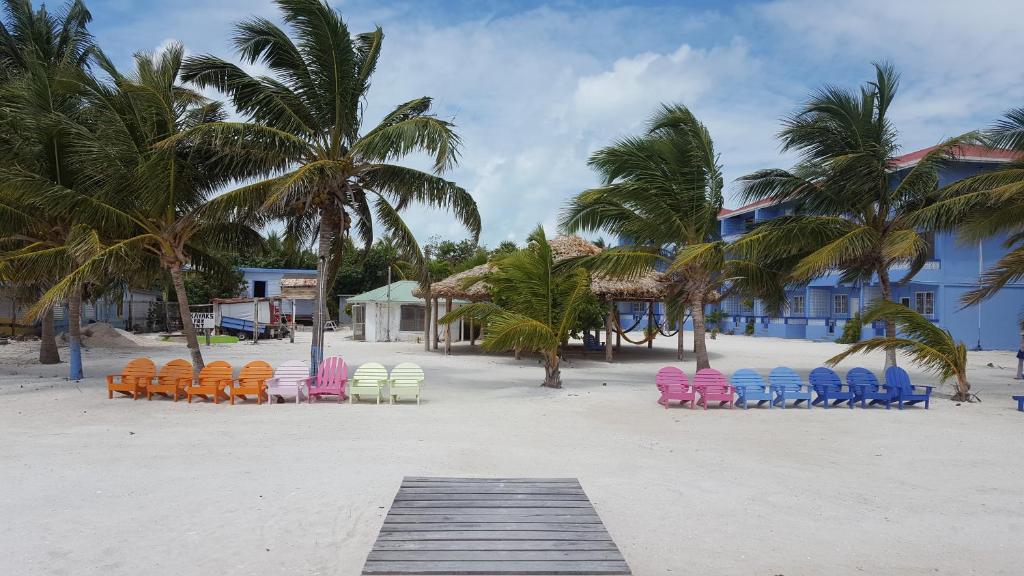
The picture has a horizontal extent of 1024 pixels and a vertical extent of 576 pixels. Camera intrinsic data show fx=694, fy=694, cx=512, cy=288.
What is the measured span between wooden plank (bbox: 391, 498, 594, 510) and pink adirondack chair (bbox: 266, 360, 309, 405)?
288 inches

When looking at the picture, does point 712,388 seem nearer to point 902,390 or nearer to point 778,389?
point 778,389

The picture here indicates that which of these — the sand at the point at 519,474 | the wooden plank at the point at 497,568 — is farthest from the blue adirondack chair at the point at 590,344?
the wooden plank at the point at 497,568

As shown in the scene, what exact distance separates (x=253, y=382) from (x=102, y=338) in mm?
16657

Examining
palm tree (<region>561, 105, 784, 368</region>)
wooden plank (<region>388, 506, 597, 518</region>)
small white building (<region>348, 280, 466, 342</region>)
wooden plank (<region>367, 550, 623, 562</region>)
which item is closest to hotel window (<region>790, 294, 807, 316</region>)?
small white building (<region>348, 280, 466, 342</region>)

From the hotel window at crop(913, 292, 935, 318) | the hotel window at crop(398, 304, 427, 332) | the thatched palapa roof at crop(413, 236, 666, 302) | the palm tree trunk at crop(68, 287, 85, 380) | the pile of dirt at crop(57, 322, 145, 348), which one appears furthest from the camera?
the hotel window at crop(398, 304, 427, 332)

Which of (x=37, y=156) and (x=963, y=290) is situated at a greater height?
(x=37, y=156)

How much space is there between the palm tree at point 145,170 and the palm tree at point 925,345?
12.4 m

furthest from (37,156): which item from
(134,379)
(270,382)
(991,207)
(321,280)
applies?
(991,207)

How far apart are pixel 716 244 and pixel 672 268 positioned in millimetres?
1092

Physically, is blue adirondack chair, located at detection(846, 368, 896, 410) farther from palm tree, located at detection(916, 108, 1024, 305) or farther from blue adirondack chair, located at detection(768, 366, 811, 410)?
palm tree, located at detection(916, 108, 1024, 305)

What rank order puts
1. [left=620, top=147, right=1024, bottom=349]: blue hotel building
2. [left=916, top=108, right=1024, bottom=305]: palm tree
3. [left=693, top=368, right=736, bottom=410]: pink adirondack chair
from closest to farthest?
1. [left=693, top=368, right=736, bottom=410]: pink adirondack chair
2. [left=916, top=108, right=1024, bottom=305]: palm tree
3. [left=620, top=147, right=1024, bottom=349]: blue hotel building

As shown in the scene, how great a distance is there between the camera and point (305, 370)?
12023 millimetres

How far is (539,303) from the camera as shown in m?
14.0

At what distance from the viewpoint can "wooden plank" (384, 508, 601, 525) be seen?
15.4ft
